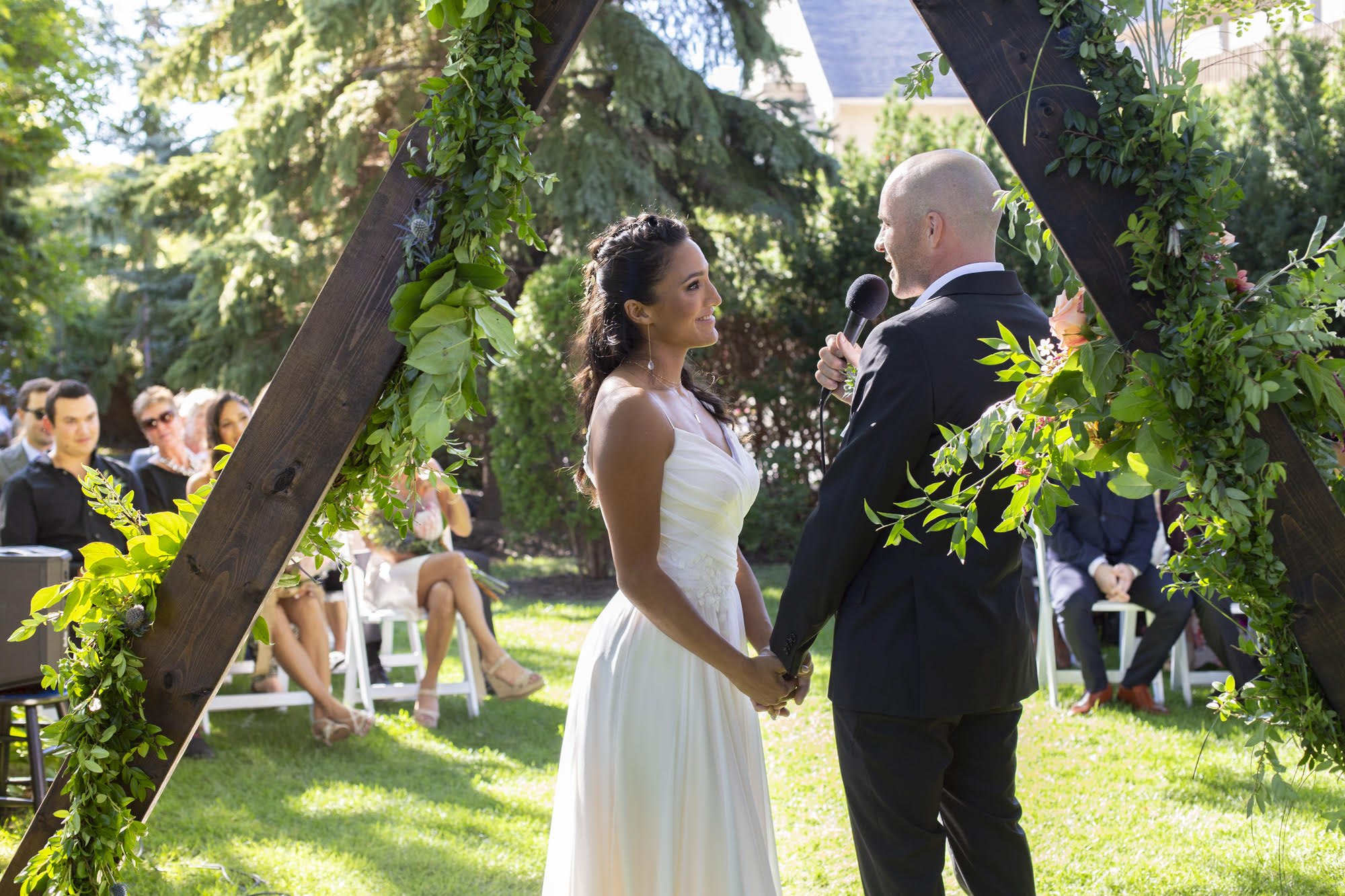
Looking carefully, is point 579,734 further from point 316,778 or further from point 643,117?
point 643,117

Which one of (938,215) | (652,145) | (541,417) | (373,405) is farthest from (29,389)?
(652,145)

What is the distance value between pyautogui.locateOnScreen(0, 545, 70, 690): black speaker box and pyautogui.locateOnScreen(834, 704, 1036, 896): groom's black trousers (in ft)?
9.99

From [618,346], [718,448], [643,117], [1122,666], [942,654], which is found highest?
[643,117]

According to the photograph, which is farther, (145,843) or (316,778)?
(316,778)

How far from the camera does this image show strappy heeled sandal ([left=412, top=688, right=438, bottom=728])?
669 cm

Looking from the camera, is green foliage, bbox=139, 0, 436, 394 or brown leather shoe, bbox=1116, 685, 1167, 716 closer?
brown leather shoe, bbox=1116, 685, 1167, 716

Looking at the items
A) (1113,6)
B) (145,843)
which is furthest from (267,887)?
(1113,6)

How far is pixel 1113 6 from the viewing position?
A: 2.06 metres

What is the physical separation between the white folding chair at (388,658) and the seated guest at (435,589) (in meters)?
0.08

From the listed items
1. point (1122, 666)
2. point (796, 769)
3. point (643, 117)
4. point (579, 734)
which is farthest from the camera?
point (643, 117)

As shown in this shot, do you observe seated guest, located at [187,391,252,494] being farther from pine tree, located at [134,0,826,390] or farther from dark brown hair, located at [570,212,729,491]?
pine tree, located at [134,0,826,390]

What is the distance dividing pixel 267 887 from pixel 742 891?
2.34 meters

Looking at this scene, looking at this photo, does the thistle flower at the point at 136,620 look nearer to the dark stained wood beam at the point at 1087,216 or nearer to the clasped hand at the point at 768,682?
the clasped hand at the point at 768,682

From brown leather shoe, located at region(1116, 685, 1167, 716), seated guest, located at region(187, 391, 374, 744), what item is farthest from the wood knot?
brown leather shoe, located at region(1116, 685, 1167, 716)
